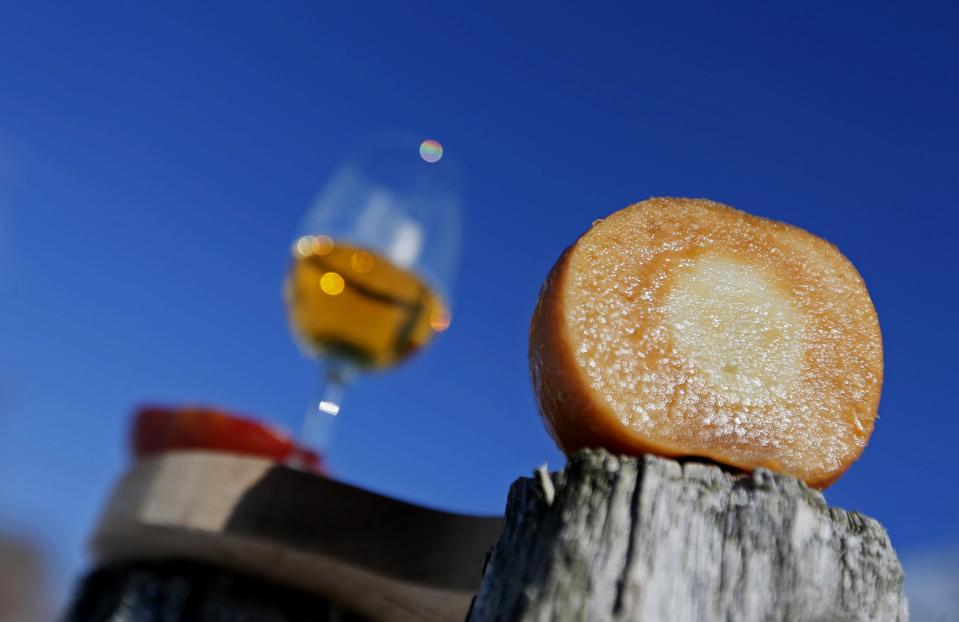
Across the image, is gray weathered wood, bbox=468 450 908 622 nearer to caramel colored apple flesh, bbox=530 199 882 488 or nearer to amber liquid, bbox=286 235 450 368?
caramel colored apple flesh, bbox=530 199 882 488

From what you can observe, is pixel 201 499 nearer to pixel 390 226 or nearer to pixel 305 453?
pixel 305 453

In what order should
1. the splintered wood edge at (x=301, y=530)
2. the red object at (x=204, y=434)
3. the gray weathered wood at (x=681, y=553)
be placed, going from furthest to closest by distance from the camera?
the red object at (x=204, y=434)
the splintered wood edge at (x=301, y=530)
the gray weathered wood at (x=681, y=553)

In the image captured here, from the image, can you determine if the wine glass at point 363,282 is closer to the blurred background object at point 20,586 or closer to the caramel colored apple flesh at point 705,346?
the caramel colored apple flesh at point 705,346

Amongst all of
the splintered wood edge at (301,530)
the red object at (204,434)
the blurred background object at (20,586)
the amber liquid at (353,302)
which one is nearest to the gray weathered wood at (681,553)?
the splintered wood edge at (301,530)

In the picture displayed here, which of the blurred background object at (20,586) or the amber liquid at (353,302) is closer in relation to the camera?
the amber liquid at (353,302)

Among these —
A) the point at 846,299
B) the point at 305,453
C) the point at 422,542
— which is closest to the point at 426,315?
the point at 305,453

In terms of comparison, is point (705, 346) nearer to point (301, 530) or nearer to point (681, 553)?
point (681, 553)
